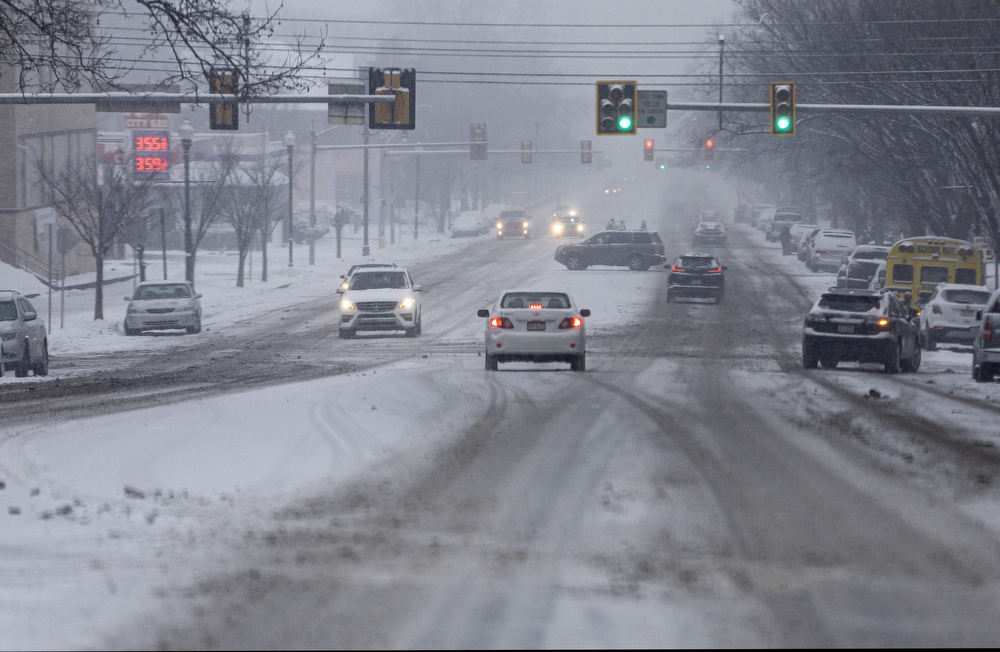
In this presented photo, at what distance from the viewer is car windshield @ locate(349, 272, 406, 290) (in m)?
30.3

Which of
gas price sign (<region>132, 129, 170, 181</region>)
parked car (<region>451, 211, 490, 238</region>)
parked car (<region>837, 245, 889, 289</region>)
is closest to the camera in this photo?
parked car (<region>837, 245, 889, 289</region>)

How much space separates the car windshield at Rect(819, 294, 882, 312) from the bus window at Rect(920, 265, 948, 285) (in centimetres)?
1218

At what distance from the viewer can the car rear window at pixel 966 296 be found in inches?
1112

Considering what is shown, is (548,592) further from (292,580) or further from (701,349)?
(701,349)

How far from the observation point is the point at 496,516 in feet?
29.1

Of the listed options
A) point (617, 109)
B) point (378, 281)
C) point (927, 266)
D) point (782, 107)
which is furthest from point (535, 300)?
point (927, 266)

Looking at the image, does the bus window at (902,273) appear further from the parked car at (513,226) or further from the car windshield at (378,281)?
the parked car at (513,226)

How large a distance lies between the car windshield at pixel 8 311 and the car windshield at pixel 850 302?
15.0 metres

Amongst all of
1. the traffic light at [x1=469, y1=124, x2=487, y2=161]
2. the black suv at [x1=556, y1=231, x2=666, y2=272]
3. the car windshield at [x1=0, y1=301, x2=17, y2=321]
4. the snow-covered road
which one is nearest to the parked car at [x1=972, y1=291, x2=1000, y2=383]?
the snow-covered road

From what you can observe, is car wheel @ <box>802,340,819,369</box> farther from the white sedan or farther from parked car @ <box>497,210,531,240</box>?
parked car @ <box>497,210,531,240</box>

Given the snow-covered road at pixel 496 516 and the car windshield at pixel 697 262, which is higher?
the car windshield at pixel 697 262

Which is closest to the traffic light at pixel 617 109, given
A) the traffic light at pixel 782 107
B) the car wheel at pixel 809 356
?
the traffic light at pixel 782 107

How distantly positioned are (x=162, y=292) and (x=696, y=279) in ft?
54.3

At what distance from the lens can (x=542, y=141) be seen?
133125 mm
